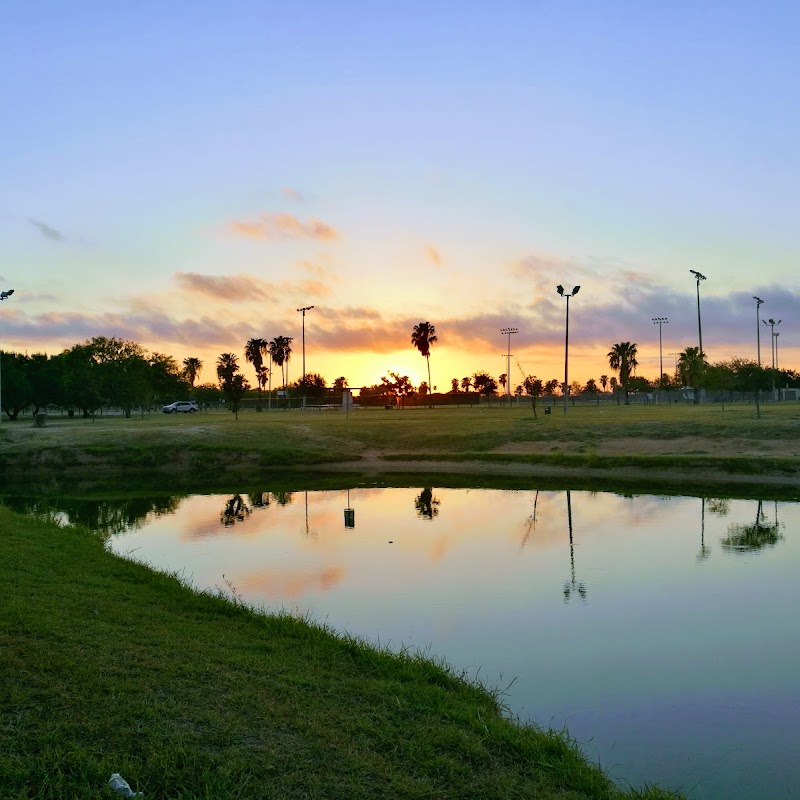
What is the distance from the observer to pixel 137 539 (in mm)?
19500

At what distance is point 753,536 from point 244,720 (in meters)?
15.4

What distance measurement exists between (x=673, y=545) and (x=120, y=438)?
105 ft

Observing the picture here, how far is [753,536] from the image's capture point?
724 inches

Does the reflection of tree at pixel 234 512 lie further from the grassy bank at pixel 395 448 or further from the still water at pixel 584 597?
the grassy bank at pixel 395 448

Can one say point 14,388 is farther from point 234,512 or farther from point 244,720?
point 244,720

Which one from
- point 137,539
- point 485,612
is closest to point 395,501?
point 137,539

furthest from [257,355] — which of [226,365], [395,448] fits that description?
[395,448]

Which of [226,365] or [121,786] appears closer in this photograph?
[121,786]

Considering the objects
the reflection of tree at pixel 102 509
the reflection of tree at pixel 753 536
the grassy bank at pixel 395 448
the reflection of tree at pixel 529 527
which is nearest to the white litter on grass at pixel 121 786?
the reflection of tree at pixel 529 527

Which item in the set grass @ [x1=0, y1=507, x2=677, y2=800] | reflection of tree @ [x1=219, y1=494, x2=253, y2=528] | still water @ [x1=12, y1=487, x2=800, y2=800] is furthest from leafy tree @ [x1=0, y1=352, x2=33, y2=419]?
grass @ [x1=0, y1=507, x2=677, y2=800]

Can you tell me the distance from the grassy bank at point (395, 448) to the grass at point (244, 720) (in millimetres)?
24749

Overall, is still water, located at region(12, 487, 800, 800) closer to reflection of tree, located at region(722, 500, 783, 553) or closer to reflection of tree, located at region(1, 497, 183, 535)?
reflection of tree, located at region(722, 500, 783, 553)

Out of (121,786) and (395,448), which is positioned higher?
(395,448)

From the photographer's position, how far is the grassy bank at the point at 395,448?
33.2m
